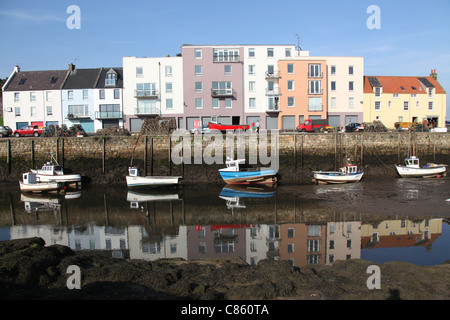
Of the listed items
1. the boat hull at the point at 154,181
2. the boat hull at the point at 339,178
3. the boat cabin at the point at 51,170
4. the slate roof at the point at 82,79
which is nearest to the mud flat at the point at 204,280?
the boat hull at the point at 154,181

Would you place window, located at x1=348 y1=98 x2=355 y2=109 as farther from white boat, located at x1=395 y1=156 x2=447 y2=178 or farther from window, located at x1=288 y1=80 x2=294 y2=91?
white boat, located at x1=395 y1=156 x2=447 y2=178

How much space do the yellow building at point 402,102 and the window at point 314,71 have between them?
6.78 m

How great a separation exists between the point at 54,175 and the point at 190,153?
979 cm

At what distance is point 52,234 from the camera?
44.4 ft

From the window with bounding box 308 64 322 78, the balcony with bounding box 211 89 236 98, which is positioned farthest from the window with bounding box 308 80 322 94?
the balcony with bounding box 211 89 236 98

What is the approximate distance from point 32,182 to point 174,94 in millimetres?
20978

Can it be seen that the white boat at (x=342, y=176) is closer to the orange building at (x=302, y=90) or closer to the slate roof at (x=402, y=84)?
the orange building at (x=302, y=90)

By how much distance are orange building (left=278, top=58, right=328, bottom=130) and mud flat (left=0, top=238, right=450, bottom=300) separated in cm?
Result: 3266

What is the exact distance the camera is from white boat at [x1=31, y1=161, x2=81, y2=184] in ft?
78.6

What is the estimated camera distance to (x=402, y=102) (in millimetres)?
42062

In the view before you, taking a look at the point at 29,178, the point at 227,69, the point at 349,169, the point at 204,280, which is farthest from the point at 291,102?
the point at 204,280

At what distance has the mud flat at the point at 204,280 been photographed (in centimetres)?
665
